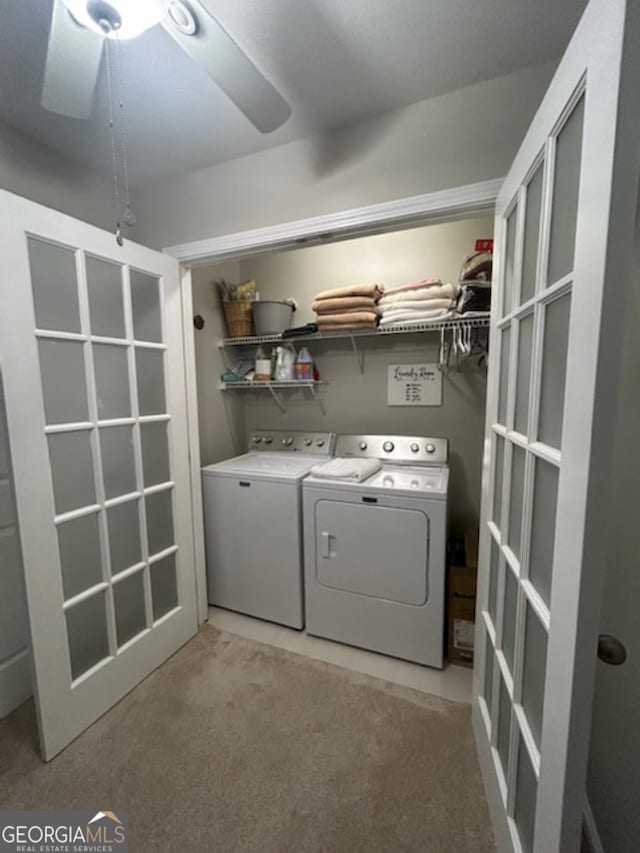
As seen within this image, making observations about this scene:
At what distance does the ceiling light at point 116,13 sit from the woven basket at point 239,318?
60.7 inches

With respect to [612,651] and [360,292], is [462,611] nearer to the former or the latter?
[612,651]

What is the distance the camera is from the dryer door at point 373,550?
5.41 ft

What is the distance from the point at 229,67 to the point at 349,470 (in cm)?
157

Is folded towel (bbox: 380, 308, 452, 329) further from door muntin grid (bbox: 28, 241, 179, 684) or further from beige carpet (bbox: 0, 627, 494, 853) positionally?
beige carpet (bbox: 0, 627, 494, 853)

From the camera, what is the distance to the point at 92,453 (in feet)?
4.68

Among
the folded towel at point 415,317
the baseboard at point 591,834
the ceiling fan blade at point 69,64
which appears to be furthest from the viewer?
the folded towel at point 415,317

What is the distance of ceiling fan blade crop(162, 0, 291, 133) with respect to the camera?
2.56 feet

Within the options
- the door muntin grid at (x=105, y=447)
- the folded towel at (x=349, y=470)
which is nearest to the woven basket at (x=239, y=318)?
the door muntin grid at (x=105, y=447)

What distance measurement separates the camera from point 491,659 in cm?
119

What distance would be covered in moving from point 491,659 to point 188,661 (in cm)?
147

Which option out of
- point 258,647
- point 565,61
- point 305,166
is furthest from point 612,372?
point 258,647

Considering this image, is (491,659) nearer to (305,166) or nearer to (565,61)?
(565,61)
